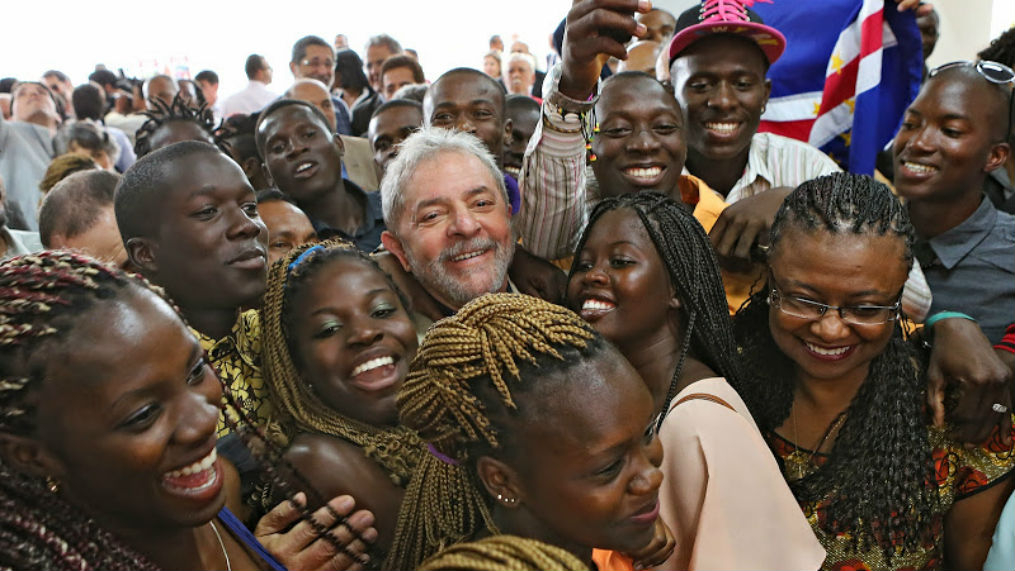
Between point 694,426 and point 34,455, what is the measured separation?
1356 millimetres

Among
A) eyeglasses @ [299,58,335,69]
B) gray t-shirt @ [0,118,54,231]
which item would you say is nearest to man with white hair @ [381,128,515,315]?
gray t-shirt @ [0,118,54,231]

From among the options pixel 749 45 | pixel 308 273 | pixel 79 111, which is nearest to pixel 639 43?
pixel 749 45

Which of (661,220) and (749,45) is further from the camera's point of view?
(749,45)

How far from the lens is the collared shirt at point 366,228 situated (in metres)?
3.83

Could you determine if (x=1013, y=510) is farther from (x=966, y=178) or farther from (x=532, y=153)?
(x=532, y=153)

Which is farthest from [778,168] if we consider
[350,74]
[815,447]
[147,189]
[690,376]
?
[350,74]

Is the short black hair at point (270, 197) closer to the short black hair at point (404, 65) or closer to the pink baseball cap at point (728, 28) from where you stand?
the pink baseball cap at point (728, 28)

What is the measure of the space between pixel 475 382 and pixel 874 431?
1.24m

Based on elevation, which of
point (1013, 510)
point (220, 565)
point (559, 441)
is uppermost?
point (559, 441)

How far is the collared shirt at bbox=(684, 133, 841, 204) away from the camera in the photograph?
3223mm

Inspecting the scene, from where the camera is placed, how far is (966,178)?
2.84m

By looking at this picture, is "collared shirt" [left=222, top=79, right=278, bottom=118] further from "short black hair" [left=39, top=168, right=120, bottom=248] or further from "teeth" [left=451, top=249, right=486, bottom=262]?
"teeth" [left=451, top=249, right=486, bottom=262]

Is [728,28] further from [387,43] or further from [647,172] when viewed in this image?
[387,43]

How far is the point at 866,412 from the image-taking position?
2150 millimetres
